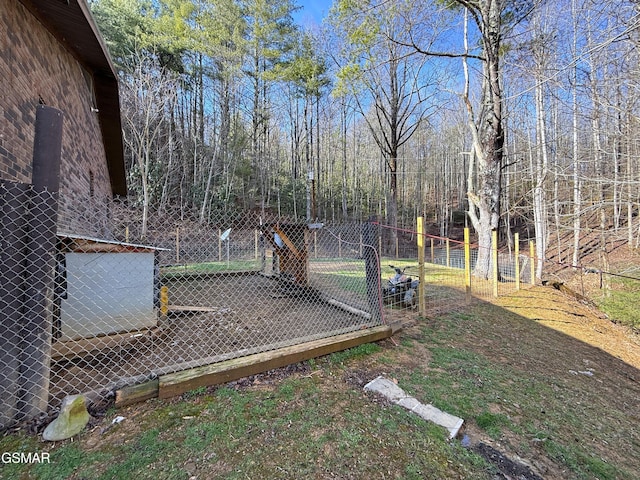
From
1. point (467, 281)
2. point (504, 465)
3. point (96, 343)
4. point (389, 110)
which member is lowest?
point (504, 465)

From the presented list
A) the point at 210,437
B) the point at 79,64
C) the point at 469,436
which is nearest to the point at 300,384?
the point at 210,437

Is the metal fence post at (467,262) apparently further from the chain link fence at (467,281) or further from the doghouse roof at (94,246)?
the doghouse roof at (94,246)

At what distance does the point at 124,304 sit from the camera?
10.3ft

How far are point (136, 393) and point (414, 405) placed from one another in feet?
6.30

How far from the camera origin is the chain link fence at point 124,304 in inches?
62.2

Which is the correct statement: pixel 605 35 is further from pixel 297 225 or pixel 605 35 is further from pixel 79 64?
pixel 79 64

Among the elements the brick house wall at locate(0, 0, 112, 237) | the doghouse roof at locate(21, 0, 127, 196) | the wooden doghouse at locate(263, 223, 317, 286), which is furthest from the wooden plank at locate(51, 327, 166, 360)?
the doghouse roof at locate(21, 0, 127, 196)

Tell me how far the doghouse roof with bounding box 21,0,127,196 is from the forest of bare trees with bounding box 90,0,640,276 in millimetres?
1563

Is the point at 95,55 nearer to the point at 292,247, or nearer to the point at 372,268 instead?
the point at 292,247

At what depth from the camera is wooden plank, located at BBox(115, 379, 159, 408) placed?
1758 mm

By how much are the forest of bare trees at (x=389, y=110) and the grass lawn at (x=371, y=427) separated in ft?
9.87

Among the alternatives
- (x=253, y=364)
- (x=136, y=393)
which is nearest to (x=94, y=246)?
(x=136, y=393)

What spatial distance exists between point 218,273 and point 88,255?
4312 mm

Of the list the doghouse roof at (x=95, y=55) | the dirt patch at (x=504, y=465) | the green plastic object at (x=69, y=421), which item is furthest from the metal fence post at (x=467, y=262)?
the doghouse roof at (x=95, y=55)
